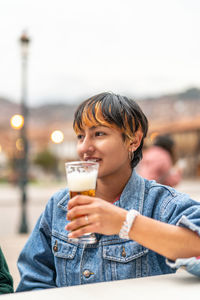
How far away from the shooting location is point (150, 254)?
1.43m

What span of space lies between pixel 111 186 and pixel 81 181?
316mm

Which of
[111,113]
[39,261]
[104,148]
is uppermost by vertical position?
[111,113]

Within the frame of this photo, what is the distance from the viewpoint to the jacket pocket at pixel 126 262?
1404 millimetres

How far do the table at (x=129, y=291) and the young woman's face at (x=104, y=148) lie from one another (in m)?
0.44

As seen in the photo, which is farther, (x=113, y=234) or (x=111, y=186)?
(x=111, y=186)

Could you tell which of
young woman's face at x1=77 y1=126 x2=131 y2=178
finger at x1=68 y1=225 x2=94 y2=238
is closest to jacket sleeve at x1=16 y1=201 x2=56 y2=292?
young woman's face at x1=77 y1=126 x2=131 y2=178

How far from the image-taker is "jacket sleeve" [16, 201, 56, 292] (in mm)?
1515

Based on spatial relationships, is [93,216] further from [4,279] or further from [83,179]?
[4,279]

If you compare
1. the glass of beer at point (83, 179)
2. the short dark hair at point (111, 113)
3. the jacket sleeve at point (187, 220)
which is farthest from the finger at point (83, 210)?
the short dark hair at point (111, 113)

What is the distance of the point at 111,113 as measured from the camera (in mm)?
1452

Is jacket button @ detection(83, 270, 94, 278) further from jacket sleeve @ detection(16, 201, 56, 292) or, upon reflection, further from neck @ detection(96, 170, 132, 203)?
neck @ detection(96, 170, 132, 203)

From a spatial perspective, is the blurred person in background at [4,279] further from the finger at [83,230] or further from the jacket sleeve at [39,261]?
the finger at [83,230]

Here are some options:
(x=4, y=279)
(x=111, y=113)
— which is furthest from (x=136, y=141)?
(x=4, y=279)

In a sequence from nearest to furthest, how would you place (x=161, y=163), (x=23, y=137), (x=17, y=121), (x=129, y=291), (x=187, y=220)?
(x=129, y=291)
(x=187, y=220)
(x=161, y=163)
(x=17, y=121)
(x=23, y=137)
